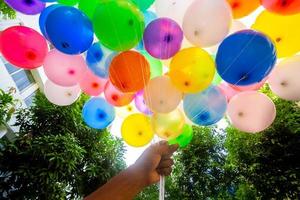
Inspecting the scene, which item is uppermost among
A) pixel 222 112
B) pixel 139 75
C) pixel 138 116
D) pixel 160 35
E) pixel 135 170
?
pixel 160 35

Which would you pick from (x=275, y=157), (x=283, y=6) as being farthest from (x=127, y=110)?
(x=275, y=157)

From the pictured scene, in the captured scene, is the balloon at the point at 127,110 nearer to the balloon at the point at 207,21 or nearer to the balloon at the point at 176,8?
the balloon at the point at 176,8

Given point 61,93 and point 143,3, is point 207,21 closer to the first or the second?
point 143,3

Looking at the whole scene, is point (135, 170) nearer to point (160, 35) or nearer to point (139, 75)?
point (139, 75)

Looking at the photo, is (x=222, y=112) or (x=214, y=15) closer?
(x=214, y=15)

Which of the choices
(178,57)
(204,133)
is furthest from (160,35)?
(204,133)

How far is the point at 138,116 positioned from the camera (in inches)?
108

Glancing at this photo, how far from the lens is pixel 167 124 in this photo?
2463 millimetres

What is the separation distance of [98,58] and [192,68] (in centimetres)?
86

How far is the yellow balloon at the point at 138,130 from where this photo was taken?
270cm

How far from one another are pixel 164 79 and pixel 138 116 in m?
0.62

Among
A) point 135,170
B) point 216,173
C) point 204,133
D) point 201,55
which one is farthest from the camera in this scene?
point 204,133

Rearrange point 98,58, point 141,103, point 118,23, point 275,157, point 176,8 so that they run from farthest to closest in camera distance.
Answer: point 275,157 → point 141,103 → point 98,58 → point 176,8 → point 118,23

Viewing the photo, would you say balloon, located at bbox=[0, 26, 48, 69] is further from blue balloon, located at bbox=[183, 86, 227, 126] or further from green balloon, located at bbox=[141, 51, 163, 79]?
blue balloon, located at bbox=[183, 86, 227, 126]
